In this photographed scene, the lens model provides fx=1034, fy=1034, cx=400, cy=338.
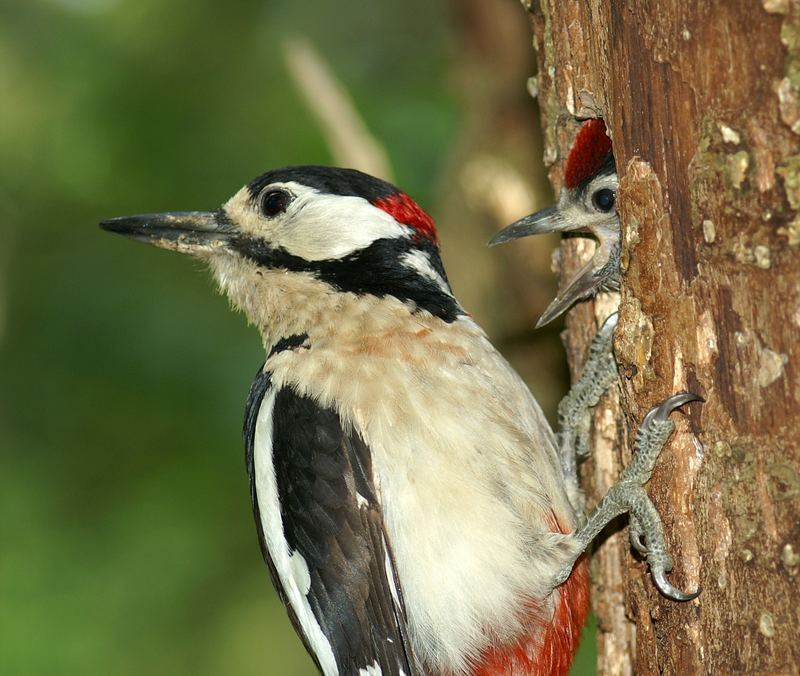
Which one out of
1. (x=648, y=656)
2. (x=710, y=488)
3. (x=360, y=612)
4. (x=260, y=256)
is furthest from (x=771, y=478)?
(x=260, y=256)

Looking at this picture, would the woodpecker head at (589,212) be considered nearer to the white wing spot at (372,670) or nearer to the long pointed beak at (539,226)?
the long pointed beak at (539,226)

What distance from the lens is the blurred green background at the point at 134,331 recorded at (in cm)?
556

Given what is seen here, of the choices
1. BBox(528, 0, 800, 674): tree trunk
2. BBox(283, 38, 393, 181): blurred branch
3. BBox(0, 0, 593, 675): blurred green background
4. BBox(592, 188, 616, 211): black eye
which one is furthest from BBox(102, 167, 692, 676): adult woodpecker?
BBox(0, 0, 593, 675): blurred green background

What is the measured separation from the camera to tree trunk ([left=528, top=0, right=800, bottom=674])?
2.12 meters

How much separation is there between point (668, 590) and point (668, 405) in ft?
1.45

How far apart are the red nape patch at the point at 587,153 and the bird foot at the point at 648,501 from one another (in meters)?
0.95

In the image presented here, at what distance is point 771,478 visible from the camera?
217 cm

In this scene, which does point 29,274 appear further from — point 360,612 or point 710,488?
point 710,488

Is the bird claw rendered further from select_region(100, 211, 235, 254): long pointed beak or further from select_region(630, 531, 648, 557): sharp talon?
select_region(100, 211, 235, 254): long pointed beak

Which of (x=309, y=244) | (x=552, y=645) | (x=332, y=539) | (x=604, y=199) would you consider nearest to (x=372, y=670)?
(x=332, y=539)

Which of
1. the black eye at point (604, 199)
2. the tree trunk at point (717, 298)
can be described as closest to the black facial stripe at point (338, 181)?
the black eye at point (604, 199)

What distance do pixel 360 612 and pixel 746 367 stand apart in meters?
1.37

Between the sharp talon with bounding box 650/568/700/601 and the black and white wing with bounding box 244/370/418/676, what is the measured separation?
0.78 meters

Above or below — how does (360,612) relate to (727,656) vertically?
above
